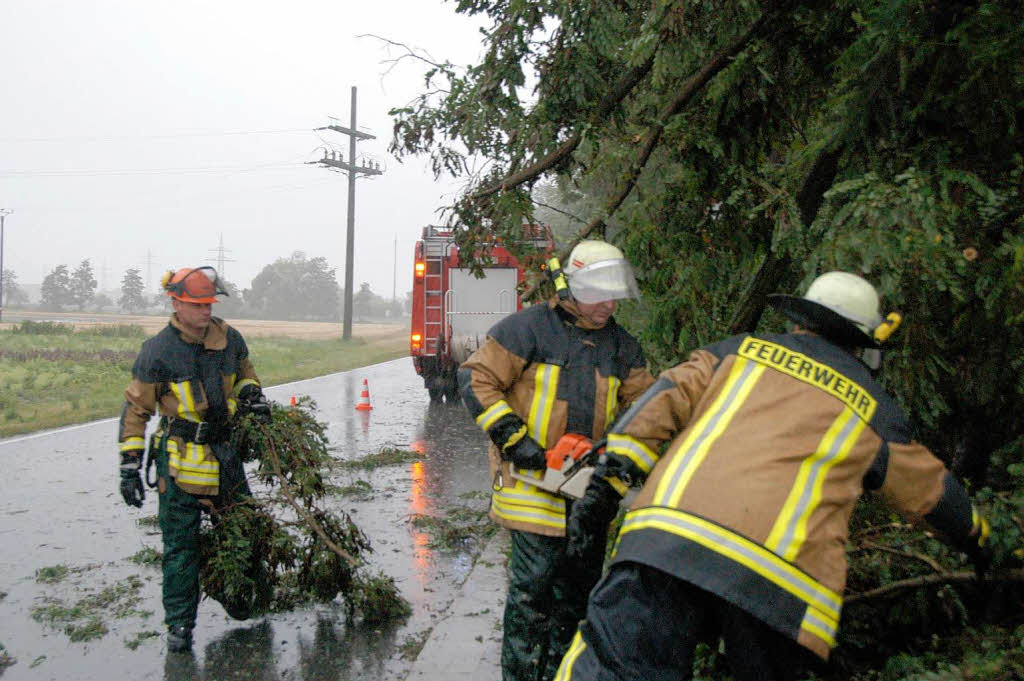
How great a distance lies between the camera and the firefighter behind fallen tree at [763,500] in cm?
224

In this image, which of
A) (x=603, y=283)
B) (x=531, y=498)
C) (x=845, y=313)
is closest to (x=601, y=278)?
(x=603, y=283)

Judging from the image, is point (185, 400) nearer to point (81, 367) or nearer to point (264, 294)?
point (81, 367)

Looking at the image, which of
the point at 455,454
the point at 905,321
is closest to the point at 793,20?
the point at 905,321

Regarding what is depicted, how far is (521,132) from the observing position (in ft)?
15.0

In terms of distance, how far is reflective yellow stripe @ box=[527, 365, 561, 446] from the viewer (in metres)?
3.42

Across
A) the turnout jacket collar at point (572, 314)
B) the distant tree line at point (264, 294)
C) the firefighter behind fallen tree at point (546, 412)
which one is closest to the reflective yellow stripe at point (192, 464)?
the firefighter behind fallen tree at point (546, 412)

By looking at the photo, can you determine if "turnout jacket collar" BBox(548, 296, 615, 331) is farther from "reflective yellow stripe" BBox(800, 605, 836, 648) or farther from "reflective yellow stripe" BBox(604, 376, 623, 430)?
"reflective yellow stripe" BBox(800, 605, 836, 648)

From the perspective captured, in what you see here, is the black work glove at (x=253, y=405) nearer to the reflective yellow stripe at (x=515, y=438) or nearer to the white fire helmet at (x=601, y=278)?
the reflective yellow stripe at (x=515, y=438)

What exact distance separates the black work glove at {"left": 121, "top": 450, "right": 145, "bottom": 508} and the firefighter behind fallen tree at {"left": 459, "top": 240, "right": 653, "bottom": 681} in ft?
6.54

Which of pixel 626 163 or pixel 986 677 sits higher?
pixel 626 163

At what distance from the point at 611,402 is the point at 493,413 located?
1.66 ft

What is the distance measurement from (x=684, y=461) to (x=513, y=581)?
131 cm

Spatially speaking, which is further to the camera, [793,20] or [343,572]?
[343,572]

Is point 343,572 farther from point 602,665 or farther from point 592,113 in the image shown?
point 592,113
